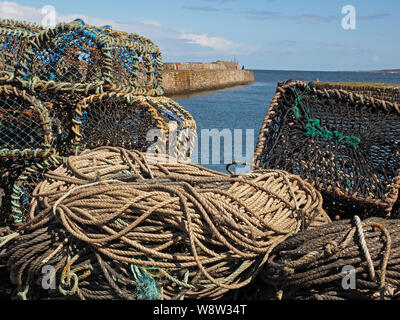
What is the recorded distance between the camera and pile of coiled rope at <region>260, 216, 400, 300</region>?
1751 mm

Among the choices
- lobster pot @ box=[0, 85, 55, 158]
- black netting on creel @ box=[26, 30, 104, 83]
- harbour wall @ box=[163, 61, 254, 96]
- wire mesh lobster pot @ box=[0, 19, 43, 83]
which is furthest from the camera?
harbour wall @ box=[163, 61, 254, 96]

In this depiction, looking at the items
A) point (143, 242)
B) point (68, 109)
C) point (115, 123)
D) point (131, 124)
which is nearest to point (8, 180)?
point (68, 109)

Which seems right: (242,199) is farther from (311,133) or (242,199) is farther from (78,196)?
(311,133)

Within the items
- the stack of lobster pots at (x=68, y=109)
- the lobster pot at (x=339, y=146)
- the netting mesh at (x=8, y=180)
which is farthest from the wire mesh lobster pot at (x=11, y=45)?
the lobster pot at (x=339, y=146)

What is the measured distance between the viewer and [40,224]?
194 centimetres

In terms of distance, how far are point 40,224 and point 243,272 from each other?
1.00 meters

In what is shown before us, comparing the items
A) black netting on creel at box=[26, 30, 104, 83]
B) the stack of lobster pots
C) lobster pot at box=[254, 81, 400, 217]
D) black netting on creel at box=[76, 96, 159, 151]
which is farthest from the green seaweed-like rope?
black netting on creel at box=[26, 30, 104, 83]

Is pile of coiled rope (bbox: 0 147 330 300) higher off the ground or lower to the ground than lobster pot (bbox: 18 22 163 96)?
lower

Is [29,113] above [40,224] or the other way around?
above

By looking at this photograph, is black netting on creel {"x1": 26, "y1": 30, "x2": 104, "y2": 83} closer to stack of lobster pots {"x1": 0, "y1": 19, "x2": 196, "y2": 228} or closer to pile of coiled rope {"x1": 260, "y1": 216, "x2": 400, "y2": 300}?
stack of lobster pots {"x1": 0, "y1": 19, "x2": 196, "y2": 228}

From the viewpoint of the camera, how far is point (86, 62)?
367 centimetres

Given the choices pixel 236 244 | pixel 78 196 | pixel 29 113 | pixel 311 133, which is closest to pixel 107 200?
pixel 78 196

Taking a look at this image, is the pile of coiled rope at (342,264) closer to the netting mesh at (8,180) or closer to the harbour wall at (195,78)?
the netting mesh at (8,180)

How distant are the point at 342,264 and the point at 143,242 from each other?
88cm
